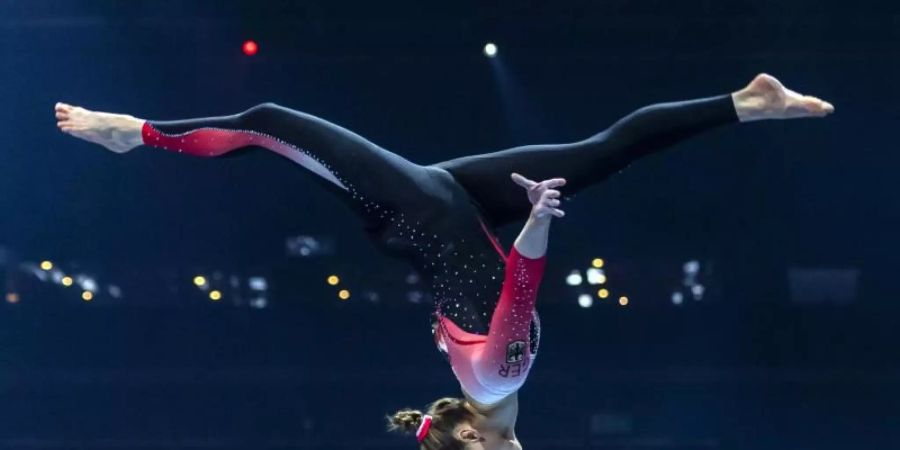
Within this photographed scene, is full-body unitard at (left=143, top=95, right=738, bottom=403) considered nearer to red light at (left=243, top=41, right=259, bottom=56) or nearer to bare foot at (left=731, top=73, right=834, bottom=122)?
bare foot at (left=731, top=73, right=834, bottom=122)

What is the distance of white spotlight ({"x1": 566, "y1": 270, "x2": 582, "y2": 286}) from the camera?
4141 mm

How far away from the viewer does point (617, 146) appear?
2133mm

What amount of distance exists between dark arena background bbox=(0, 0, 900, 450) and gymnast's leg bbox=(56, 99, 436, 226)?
5.88 ft

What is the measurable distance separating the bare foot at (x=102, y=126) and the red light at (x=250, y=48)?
5.79ft

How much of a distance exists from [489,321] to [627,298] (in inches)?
84.5

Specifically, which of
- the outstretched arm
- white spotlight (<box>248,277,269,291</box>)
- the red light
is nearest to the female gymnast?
the outstretched arm

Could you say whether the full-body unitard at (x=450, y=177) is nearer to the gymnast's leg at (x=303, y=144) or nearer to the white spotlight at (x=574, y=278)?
the gymnast's leg at (x=303, y=144)

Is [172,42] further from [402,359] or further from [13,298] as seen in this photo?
[402,359]

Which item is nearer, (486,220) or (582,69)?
(486,220)

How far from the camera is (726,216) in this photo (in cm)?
413

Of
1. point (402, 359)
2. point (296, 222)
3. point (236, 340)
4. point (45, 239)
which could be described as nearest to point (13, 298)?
point (45, 239)

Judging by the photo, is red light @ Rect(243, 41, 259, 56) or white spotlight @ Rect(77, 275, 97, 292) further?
white spotlight @ Rect(77, 275, 97, 292)

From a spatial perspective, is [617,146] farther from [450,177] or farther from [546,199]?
[546,199]

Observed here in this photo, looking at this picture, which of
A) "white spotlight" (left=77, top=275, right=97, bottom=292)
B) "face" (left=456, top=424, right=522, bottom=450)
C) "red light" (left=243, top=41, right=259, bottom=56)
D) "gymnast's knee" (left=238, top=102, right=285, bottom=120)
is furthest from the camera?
"white spotlight" (left=77, top=275, right=97, bottom=292)
